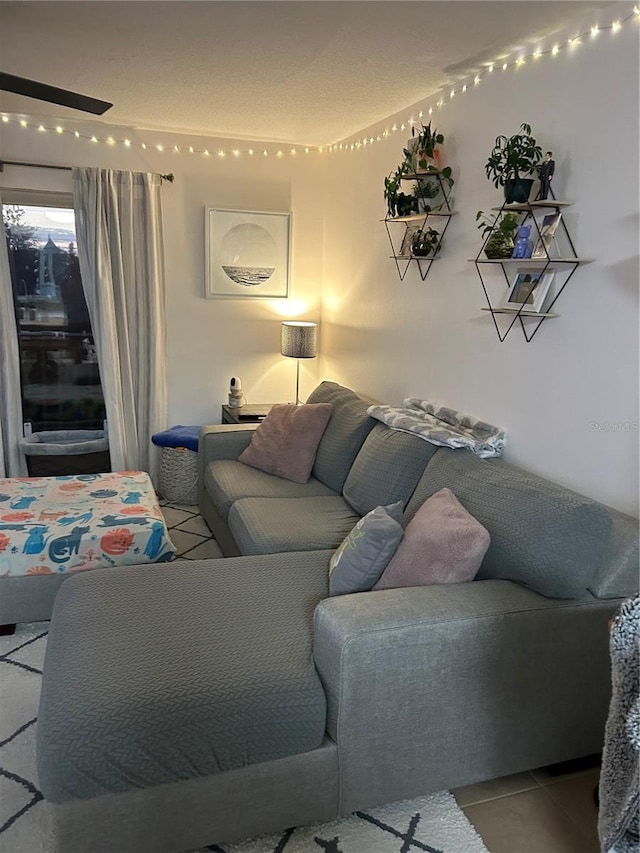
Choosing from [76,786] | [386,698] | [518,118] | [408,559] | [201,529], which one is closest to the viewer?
[76,786]

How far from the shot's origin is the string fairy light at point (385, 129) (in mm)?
2068

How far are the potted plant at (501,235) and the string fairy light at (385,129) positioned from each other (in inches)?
21.7

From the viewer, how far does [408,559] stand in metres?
1.93

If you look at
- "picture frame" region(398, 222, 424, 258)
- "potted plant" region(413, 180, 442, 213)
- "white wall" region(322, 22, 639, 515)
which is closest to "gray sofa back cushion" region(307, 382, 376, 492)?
"white wall" region(322, 22, 639, 515)

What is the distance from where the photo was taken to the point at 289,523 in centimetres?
270

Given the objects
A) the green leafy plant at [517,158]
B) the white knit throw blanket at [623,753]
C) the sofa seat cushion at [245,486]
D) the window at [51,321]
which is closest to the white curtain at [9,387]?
the window at [51,321]

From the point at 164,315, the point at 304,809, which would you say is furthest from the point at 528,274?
the point at 164,315

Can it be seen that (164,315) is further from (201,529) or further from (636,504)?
(636,504)

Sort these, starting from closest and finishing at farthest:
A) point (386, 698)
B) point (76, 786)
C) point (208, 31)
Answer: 1. point (76, 786)
2. point (386, 698)
3. point (208, 31)

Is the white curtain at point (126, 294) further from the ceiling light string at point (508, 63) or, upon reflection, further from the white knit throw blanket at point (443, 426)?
the white knit throw blanket at point (443, 426)

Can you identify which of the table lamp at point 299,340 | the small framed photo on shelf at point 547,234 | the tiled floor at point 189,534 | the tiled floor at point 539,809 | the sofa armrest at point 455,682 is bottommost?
the tiled floor at point 539,809

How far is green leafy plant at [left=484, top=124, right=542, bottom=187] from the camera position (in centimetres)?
228

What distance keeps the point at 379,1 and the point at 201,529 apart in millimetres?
2678

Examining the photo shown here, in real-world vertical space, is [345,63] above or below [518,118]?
above
